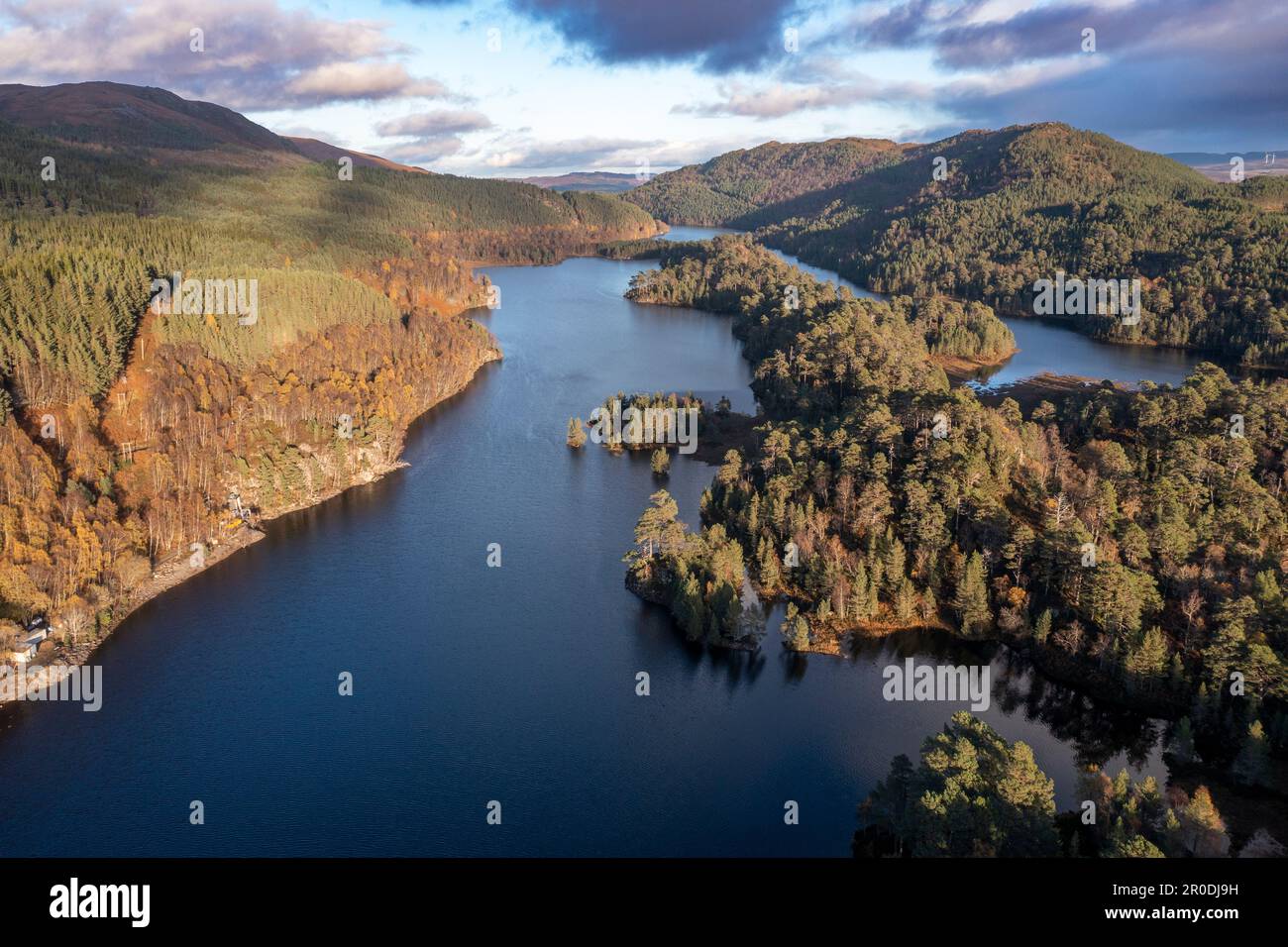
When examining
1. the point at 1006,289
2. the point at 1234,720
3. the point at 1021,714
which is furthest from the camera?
the point at 1006,289

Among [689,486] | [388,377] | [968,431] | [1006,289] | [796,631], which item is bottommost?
[796,631]

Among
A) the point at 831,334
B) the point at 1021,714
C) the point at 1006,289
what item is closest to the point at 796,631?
the point at 1021,714

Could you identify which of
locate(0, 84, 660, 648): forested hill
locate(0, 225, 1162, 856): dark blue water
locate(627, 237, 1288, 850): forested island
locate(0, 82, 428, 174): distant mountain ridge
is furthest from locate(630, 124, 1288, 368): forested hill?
locate(0, 82, 428, 174): distant mountain ridge

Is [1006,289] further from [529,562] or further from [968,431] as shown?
[529,562]

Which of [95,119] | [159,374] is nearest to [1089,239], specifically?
[159,374]

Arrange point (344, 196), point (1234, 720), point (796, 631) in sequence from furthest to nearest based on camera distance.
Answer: point (344, 196), point (796, 631), point (1234, 720)

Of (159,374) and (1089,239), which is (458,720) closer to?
(159,374)

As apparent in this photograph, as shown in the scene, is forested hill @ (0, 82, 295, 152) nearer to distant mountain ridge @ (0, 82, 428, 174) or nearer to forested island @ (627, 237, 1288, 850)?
distant mountain ridge @ (0, 82, 428, 174)
